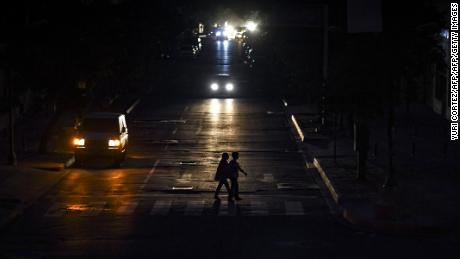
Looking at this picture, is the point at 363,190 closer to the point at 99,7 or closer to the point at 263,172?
the point at 263,172

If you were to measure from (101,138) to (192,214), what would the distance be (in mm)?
12556

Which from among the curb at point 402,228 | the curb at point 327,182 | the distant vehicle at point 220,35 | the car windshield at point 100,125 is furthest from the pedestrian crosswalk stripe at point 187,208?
the distant vehicle at point 220,35

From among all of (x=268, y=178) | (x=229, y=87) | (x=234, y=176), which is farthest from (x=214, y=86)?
(x=234, y=176)

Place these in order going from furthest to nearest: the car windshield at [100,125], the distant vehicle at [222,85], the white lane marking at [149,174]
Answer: the distant vehicle at [222,85], the car windshield at [100,125], the white lane marking at [149,174]

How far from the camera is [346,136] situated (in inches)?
2004

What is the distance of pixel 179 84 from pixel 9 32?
129 ft

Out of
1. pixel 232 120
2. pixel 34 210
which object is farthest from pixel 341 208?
pixel 232 120

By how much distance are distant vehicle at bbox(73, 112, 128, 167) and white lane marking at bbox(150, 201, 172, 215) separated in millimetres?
9453

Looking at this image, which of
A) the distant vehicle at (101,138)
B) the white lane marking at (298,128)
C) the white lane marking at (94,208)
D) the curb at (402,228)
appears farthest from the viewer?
the white lane marking at (298,128)

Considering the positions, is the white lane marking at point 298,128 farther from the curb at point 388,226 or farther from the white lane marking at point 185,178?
the curb at point 388,226

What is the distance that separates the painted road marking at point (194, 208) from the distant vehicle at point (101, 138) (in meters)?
9.62

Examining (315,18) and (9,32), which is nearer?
(9,32)

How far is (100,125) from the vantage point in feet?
136

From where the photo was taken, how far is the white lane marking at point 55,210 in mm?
28922
